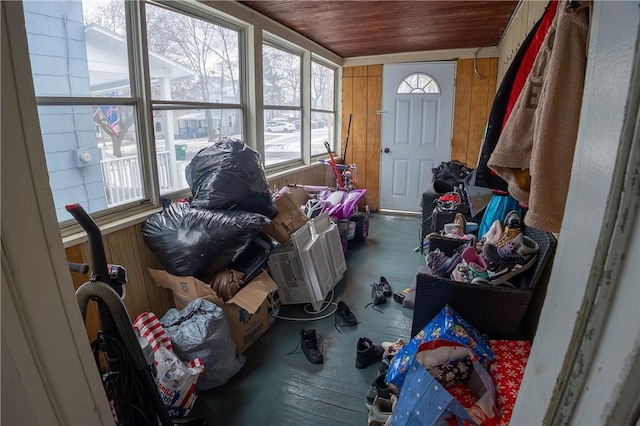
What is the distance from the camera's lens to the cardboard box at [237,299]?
212cm

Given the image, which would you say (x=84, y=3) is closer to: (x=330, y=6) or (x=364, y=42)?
(x=330, y=6)

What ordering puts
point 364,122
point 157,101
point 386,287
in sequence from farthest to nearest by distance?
point 364,122, point 386,287, point 157,101

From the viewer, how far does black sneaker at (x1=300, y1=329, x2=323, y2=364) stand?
214 centimetres

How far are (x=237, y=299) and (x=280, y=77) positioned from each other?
282 cm

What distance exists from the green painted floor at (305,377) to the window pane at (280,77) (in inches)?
87.1

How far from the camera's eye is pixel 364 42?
14.6 ft

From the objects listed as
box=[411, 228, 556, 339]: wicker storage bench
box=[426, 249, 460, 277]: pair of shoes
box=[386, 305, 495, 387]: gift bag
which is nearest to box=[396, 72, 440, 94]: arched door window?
box=[426, 249, 460, 277]: pair of shoes

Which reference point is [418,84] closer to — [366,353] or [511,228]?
[511,228]

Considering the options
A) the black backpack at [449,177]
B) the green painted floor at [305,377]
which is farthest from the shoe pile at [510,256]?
the black backpack at [449,177]

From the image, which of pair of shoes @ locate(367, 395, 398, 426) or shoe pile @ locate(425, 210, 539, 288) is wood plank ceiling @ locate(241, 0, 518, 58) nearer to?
shoe pile @ locate(425, 210, 539, 288)

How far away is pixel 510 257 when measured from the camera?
1.69 metres

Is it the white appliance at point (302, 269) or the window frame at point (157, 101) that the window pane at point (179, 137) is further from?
the white appliance at point (302, 269)

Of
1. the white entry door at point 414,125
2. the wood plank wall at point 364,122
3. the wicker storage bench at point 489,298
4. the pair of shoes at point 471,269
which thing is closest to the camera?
the wicker storage bench at point 489,298

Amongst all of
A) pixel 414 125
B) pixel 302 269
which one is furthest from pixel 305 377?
pixel 414 125
